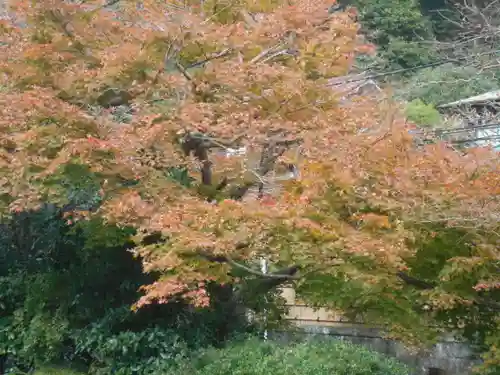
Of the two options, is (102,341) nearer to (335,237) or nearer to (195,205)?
(195,205)

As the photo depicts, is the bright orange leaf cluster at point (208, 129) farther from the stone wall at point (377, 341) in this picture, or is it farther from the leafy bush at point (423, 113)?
the leafy bush at point (423, 113)

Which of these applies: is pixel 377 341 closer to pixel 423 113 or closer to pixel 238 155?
pixel 238 155

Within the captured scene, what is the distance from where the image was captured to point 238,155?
11844mm

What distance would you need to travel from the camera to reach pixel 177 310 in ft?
40.6

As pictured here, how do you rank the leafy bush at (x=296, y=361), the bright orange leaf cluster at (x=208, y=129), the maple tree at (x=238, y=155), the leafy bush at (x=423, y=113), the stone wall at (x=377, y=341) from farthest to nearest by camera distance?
the leafy bush at (x=423, y=113), the stone wall at (x=377, y=341), the leafy bush at (x=296, y=361), the bright orange leaf cluster at (x=208, y=129), the maple tree at (x=238, y=155)

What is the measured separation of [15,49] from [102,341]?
5147 millimetres

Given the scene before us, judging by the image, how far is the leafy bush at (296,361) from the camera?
32.0ft

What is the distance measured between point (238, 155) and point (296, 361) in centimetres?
371

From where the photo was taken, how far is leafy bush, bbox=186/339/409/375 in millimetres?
9750

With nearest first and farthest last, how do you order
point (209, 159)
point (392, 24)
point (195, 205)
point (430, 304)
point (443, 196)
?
point (443, 196) → point (430, 304) → point (195, 205) → point (209, 159) → point (392, 24)

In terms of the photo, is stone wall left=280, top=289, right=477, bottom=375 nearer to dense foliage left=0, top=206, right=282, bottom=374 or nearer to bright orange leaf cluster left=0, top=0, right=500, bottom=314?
dense foliage left=0, top=206, right=282, bottom=374

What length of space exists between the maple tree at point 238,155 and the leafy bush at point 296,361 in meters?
0.89

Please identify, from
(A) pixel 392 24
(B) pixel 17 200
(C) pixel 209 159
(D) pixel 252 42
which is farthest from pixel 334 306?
(A) pixel 392 24

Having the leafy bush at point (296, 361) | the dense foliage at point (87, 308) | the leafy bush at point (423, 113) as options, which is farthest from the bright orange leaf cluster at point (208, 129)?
the leafy bush at point (423, 113)
